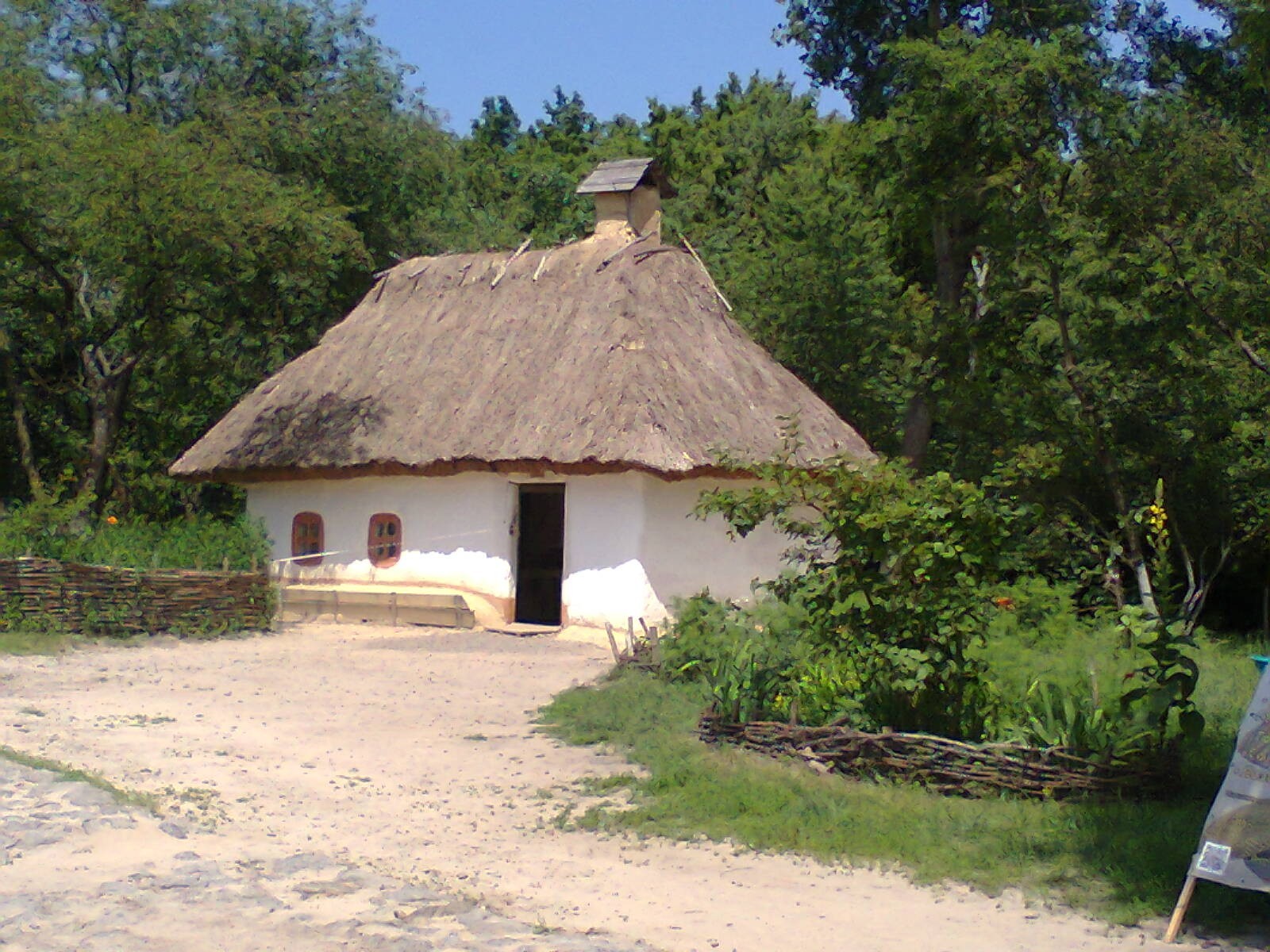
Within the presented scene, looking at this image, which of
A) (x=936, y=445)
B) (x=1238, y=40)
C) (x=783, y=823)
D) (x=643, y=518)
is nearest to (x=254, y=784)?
(x=783, y=823)

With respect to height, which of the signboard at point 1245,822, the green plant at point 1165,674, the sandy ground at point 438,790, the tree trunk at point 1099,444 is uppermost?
the tree trunk at point 1099,444

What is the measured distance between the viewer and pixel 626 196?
20312 mm

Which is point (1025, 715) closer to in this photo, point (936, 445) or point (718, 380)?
point (718, 380)

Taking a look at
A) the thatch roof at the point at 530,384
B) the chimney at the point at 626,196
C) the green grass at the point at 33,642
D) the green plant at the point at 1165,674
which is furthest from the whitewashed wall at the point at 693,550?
the green plant at the point at 1165,674

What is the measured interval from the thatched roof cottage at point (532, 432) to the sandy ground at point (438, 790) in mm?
2661

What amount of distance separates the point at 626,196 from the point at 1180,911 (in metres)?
15.9

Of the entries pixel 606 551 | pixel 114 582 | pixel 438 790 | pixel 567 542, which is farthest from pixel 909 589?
pixel 114 582

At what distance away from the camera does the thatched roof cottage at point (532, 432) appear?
656 inches

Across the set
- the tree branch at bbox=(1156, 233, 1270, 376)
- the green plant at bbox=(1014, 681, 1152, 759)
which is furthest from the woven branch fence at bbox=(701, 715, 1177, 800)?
the tree branch at bbox=(1156, 233, 1270, 376)

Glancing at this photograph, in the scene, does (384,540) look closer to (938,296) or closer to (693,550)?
(693,550)

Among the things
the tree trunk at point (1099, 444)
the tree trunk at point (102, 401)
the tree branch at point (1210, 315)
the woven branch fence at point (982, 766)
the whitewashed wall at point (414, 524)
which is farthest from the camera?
the tree trunk at point (102, 401)

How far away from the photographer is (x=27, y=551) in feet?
49.6

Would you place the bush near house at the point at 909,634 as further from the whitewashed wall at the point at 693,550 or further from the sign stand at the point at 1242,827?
the whitewashed wall at the point at 693,550

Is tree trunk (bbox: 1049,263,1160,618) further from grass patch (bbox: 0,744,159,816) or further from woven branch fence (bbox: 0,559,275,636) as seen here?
grass patch (bbox: 0,744,159,816)
